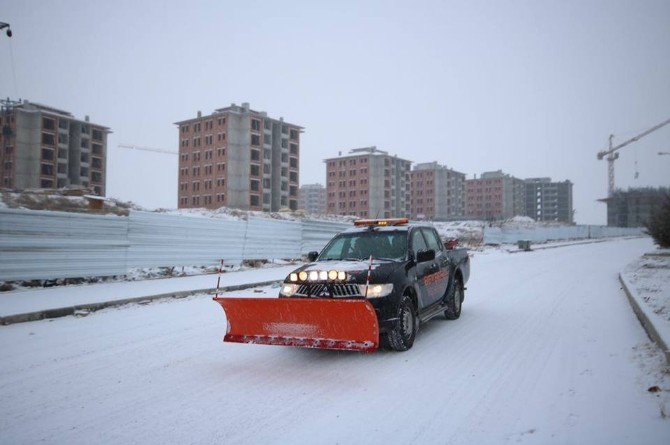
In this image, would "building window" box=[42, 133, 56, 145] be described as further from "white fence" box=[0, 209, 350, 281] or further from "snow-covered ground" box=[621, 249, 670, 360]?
"snow-covered ground" box=[621, 249, 670, 360]

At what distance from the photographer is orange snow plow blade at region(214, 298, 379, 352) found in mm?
5117

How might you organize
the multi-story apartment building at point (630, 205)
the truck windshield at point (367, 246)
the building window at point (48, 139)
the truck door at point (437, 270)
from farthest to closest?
the multi-story apartment building at point (630, 205), the building window at point (48, 139), the truck door at point (437, 270), the truck windshield at point (367, 246)

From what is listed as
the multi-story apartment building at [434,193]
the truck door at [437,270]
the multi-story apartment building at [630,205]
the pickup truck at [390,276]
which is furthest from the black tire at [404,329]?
the multi-story apartment building at [630,205]

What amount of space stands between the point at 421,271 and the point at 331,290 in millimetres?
1681

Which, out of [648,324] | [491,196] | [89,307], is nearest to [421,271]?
[648,324]

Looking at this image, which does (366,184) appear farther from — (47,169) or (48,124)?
(48,124)

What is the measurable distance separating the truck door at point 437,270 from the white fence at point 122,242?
8725 millimetres

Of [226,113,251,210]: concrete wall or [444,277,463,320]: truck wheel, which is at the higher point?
[226,113,251,210]: concrete wall

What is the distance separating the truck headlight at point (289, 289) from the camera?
19.8 ft

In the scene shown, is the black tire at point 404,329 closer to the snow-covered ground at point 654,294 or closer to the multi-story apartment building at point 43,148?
the snow-covered ground at point 654,294

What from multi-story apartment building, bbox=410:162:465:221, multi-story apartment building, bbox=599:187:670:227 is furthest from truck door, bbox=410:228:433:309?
multi-story apartment building, bbox=599:187:670:227

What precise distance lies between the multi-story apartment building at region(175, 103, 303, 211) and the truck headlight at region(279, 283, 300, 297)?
254 ft

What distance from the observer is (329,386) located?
Answer: 4.80 m

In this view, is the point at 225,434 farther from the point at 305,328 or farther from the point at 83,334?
the point at 83,334
